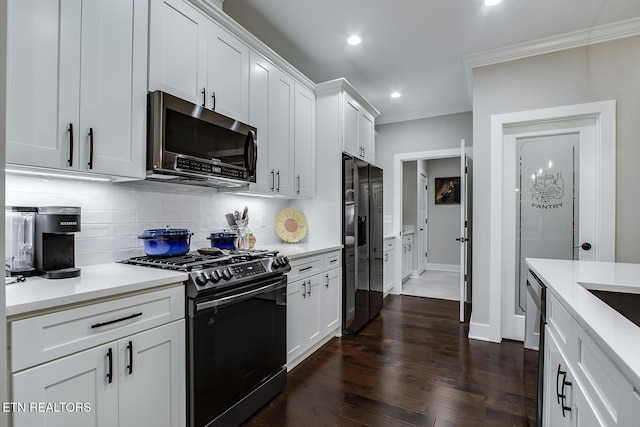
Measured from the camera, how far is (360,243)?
339cm

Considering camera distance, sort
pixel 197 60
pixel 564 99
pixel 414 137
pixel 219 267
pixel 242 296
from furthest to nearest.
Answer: pixel 414 137 → pixel 564 99 → pixel 197 60 → pixel 242 296 → pixel 219 267

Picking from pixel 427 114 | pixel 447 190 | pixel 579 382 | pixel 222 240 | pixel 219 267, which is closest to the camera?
pixel 579 382

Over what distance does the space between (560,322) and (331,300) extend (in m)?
1.98

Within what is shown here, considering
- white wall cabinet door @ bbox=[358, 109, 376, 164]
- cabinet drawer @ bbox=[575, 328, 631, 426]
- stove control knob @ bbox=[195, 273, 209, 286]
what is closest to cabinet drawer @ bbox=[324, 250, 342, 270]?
white wall cabinet door @ bbox=[358, 109, 376, 164]

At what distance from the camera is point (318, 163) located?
3328 millimetres

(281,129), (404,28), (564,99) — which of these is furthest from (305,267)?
(564,99)

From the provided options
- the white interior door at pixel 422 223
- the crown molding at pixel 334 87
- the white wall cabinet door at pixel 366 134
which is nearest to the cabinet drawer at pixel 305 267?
the white wall cabinet door at pixel 366 134

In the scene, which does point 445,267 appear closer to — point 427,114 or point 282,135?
point 427,114

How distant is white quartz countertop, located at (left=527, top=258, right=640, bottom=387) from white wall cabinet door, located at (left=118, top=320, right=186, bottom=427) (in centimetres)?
158

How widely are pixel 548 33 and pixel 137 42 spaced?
10.8ft

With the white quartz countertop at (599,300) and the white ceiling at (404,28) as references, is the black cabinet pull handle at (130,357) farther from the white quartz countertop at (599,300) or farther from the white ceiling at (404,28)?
the white ceiling at (404,28)

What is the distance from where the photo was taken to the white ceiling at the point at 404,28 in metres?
2.42

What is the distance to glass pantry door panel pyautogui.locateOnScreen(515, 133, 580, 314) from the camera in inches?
117

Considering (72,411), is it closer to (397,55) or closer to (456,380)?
(456,380)
